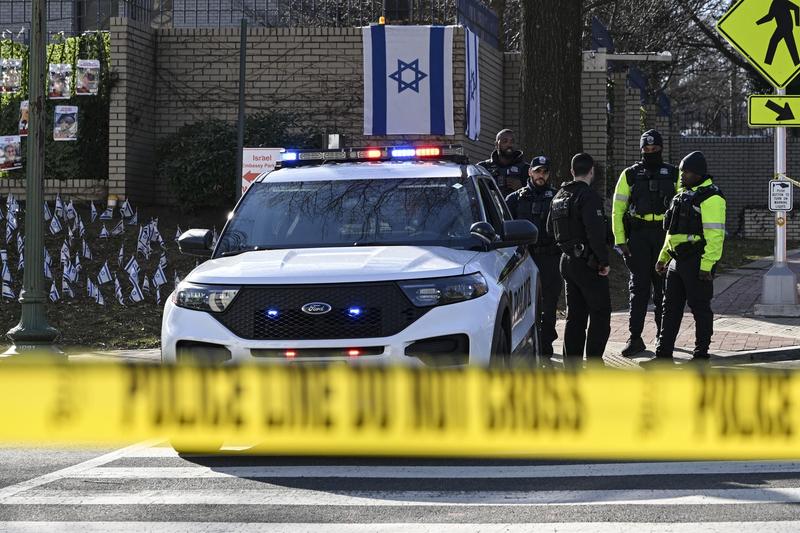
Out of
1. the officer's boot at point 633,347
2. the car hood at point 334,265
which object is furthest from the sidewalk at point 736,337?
the car hood at point 334,265

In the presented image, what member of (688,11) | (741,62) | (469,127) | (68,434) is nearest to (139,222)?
(469,127)

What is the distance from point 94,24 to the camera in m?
23.8

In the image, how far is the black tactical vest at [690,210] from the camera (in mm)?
11273

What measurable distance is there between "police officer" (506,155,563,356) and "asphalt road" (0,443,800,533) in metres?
4.51

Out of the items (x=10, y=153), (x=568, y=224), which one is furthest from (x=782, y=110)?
(x=10, y=153)

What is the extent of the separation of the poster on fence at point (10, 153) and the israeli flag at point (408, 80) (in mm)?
4804

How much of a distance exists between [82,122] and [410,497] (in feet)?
45.1

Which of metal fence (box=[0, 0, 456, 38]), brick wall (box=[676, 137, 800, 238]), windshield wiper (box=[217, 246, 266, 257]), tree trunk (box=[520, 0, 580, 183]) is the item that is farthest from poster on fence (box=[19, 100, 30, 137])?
brick wall (box=[676, 137, 800, 238])

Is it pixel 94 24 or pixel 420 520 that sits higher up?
pixel 94 24

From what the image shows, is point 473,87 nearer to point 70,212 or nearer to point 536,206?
point 70,212

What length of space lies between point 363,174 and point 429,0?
48.6 ft

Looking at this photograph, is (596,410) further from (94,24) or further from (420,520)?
(94,24)

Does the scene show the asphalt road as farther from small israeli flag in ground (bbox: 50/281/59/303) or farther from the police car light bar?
small israeli flag in ground (bbox: 50/281/59/303)

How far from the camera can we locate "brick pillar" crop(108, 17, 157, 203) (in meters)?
19.3
